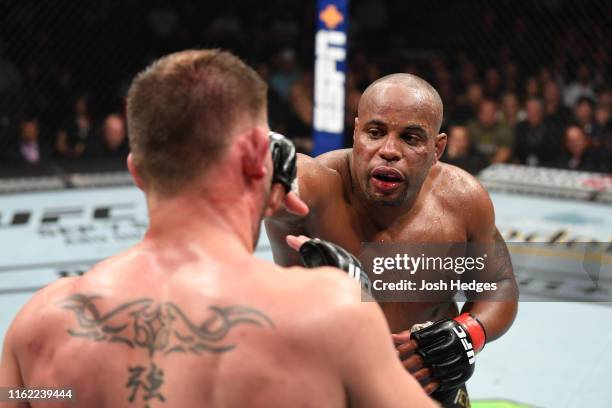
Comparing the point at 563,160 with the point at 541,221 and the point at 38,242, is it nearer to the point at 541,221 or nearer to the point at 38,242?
the point at 541,221

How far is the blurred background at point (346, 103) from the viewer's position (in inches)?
193

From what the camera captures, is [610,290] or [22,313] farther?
[610,290]

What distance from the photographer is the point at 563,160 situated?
21.6 feet

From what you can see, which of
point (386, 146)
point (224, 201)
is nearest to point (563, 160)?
point (386, 146)

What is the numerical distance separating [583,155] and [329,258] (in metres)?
5.37

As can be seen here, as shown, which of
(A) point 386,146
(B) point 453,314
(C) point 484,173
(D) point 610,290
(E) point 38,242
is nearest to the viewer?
(A) point 386,146

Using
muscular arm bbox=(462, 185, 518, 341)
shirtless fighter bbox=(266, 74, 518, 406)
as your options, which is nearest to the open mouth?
shirtless fighter bbox=(266, 74, 518, 406)

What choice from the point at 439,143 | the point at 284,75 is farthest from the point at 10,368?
the point at 284,75

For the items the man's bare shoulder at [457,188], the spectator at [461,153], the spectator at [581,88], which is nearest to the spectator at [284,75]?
the spectator at [461,153]

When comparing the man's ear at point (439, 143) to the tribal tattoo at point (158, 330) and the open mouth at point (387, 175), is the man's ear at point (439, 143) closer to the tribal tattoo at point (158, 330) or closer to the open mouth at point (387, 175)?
the open mouth at point (387, 175)

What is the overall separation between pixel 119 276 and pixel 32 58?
19.6 feet

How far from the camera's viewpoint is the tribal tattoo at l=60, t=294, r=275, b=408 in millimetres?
1203

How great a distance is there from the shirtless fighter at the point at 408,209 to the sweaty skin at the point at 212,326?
2.66 ft

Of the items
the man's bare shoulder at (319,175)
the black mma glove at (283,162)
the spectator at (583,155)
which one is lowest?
the spectator at (583,155)
